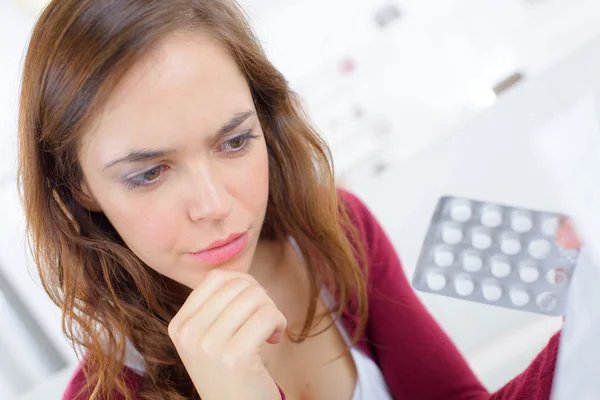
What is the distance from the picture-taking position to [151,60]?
1.49 ft

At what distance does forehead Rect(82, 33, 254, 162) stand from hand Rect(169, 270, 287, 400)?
0.13 metres

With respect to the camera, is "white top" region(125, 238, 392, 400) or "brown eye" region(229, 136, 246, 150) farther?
"white top" region(125, 238, 392, 400)

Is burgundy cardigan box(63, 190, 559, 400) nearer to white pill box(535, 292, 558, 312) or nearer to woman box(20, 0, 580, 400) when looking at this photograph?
woman box(20, 0, 580, 400)

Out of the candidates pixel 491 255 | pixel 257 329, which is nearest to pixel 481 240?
pixel 491 255

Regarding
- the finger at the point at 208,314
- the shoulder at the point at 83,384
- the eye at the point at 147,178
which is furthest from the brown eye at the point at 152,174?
the shoulder at the point at 83,384

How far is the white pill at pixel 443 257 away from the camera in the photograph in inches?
20.8

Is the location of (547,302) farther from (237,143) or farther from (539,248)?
(237,143)

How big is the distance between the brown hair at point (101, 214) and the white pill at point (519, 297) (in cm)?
22

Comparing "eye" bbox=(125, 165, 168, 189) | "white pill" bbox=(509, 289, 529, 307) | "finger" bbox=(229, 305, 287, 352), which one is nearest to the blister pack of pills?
"white pill" bbox=(509, 289, 529, 307)

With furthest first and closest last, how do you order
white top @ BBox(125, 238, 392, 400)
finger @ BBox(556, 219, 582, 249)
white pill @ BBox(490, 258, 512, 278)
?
white top @ BBox(125, 238, 392, 400), white pill @ BBox(490, 258, 512, 278), finger @ BBox(556, 219, 582, 249)

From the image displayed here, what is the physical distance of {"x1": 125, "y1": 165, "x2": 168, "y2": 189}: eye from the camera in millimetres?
475

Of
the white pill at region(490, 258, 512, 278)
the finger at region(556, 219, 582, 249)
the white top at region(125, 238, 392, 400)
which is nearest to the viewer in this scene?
the finger at region(556, 219, 582, 249)

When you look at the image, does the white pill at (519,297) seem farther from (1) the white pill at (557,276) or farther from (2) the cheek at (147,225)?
(2) the cheek at (147,225)

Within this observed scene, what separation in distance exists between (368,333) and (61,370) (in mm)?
488
